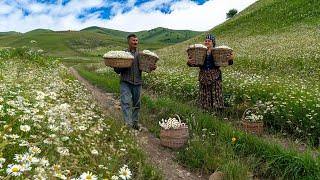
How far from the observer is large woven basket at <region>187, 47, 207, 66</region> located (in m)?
14.6

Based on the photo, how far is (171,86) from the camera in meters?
20.3

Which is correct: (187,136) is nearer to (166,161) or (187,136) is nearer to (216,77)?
(166,161)

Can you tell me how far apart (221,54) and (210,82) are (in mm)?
1119

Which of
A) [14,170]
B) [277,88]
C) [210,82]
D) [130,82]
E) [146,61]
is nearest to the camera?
[14,170]

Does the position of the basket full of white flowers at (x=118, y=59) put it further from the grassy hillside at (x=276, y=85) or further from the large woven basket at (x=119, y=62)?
the grassy hillside at (x=276, y=85)

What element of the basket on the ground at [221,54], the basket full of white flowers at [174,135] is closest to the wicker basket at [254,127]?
the basket full of white flowers at [174,135]

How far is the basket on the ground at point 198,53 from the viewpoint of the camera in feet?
47.9

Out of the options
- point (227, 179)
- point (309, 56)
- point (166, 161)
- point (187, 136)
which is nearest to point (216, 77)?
point (187, 136)

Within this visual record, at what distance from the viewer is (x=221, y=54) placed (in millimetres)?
14453

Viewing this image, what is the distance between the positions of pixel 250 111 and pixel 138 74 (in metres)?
3.15

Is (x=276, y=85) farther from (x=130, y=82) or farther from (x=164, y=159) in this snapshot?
(x=164, y=159)

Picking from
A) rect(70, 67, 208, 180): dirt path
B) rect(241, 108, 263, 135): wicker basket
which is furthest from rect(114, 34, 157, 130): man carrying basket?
rect(241, 108, 263, 135): wicker basket

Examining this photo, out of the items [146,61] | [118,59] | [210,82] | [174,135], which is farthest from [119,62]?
[210,82]

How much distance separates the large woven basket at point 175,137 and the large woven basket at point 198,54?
149 inches
